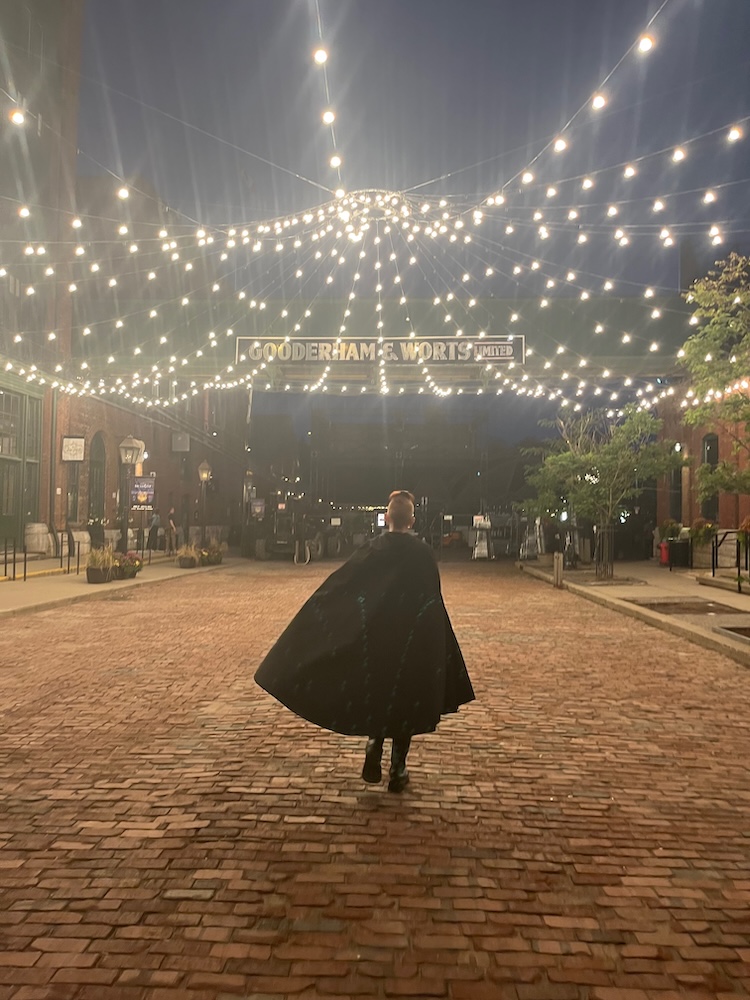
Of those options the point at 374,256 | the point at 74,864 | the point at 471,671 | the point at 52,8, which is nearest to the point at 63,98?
the point at 52,8

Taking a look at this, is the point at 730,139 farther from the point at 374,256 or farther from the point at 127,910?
the point at 127,910

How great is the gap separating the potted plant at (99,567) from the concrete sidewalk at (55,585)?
23 centimetres

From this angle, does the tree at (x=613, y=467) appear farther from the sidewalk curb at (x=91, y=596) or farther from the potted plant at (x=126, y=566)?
the potted plant at (x=126, y=566)

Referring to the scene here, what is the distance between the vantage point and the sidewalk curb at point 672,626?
30.7 ft

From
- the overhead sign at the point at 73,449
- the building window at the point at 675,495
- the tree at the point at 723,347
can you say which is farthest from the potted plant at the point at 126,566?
the building window at the point at 675,495

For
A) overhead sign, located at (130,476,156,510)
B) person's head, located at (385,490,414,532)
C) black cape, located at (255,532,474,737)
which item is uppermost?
overhead sign, located at (130,476,156,510)

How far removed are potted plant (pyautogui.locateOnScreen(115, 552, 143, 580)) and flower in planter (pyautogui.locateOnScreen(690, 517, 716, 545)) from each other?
54.5 ft

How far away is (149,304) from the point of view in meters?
29.0

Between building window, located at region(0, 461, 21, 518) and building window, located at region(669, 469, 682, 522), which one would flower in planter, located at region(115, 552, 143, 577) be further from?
building window, located at region(669, 469, 682, 522)

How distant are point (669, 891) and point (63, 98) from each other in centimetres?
3286

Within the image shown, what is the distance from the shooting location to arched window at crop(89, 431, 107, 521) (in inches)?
1267

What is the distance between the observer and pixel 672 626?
1158 cm

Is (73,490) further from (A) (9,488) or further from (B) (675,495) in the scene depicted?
(B) (675,495)

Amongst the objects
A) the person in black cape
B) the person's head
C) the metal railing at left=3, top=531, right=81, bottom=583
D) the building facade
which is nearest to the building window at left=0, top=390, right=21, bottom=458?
the building facade
